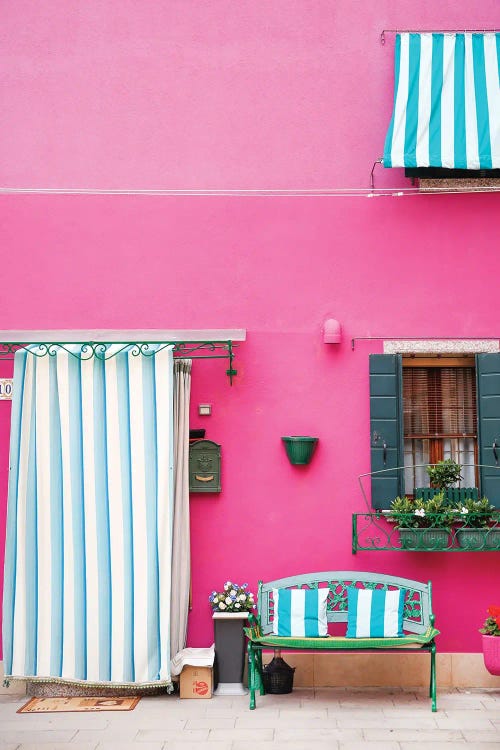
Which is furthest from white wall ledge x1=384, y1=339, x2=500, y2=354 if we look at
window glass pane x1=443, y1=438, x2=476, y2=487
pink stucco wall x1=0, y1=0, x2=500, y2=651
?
window glass pane x1=443, y1=438, x2=476, y2=487

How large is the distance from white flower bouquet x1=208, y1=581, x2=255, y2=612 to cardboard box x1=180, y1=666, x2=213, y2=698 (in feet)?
1.52

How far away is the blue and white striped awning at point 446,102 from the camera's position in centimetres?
648

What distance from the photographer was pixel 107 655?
6164 millimetres

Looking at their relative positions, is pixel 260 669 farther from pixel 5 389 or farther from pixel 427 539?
pixel 5 389

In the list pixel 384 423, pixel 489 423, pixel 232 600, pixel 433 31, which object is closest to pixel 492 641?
pixel 489 423

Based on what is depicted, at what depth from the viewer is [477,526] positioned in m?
6.28

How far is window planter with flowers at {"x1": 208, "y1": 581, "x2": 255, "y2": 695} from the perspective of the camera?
6.20 meters

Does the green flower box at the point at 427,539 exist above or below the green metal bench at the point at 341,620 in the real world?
above

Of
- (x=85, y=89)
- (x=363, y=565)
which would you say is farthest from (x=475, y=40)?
(x=363, y=565)

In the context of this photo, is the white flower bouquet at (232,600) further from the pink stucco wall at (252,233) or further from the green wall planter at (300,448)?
the green wall planter at (300,448)

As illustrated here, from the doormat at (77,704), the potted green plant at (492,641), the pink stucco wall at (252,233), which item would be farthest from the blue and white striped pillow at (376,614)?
the doormat at (77,704)

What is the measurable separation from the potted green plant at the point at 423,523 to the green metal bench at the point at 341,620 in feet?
0.98

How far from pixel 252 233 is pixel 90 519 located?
261 centimetres

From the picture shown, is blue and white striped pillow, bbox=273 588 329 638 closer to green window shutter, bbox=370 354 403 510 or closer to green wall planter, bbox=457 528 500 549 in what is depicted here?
green window shutter, bbox=370 354 403 510
